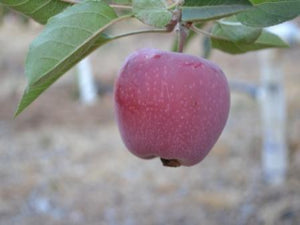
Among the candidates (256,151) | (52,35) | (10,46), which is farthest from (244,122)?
(10,46)

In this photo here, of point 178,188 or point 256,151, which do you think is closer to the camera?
point 178,188

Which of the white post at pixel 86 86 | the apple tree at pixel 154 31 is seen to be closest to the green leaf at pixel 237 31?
the apple tree at pixel 154 31

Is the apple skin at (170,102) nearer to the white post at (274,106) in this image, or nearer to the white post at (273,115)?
the white post at (274,106)

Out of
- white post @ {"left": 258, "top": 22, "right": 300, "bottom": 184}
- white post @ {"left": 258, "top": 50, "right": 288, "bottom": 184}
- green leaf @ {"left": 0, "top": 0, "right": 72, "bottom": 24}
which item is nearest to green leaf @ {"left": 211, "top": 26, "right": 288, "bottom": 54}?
green leaf @ {"left": 0, "top": 0, "right": 72, "bottom": 24}

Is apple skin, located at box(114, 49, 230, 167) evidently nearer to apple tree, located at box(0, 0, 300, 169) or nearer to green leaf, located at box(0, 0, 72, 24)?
apple tree, located at box(0, 0, 300, 169)

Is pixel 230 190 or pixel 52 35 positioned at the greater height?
pixel 52 35

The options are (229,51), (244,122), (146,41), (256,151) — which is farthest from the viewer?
(146,41)

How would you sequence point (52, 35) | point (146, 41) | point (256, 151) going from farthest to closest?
point (146, 41)
point (256, 151)
point (52, 35)

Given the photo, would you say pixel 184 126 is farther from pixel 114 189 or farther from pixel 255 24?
pixel 114 189

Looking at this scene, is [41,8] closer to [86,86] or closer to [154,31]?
[154,31]
